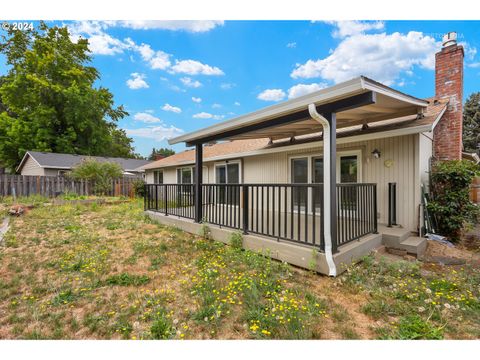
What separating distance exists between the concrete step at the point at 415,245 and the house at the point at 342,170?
0.08 ft

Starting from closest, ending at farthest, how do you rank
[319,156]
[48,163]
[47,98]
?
[319,156] < [48,163] < [47,98]

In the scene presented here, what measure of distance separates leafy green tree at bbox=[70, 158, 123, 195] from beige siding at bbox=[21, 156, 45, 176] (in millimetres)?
5742

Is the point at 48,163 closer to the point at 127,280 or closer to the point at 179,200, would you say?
the point at 179,200

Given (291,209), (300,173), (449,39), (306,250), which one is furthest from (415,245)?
(449,39)

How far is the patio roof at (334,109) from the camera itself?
2.87 m

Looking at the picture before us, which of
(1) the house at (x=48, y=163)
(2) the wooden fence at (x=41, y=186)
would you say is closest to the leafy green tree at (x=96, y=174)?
(2) the wooden fence at (x=41, y=186)

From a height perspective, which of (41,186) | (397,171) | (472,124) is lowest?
(41,186)

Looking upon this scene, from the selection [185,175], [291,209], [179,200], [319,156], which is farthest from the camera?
[185,175]

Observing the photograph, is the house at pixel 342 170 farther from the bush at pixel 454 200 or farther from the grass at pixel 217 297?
the grass at pixel 217 297

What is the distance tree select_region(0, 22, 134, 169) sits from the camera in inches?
790

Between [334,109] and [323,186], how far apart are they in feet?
3.53

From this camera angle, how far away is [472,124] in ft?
62.1

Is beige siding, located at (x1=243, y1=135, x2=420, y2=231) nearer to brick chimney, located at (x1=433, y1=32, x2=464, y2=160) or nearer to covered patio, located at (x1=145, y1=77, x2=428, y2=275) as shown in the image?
covered patio, located at (x1=145, y1=77, x2=428, y2=275)
